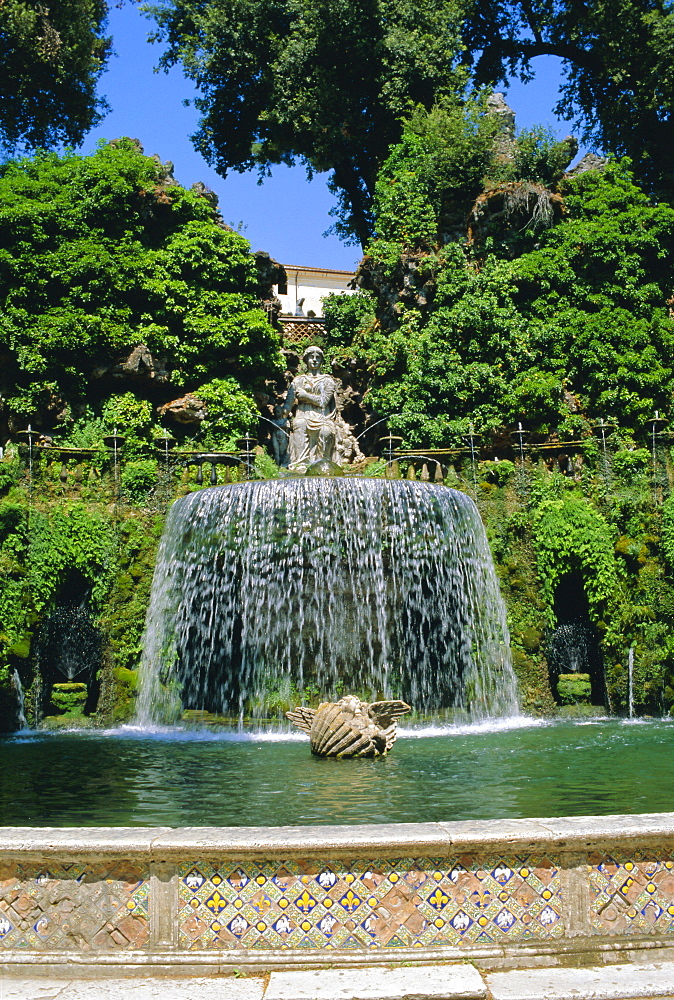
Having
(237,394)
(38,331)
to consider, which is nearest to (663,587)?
(237,394)

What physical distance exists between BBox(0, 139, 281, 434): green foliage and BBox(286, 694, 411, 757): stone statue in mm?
11656

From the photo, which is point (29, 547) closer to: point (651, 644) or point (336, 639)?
point (336, 639)

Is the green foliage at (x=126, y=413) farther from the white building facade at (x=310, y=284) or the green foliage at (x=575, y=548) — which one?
the white building facade at (x=310, y=284)

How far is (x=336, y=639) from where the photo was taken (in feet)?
35.5

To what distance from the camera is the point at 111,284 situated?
60.7ft

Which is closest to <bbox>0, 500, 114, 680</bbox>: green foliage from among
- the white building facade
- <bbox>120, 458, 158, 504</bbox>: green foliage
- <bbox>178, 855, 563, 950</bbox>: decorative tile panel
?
<bbox>120, 458, 158, 504</bbox>: green foliage

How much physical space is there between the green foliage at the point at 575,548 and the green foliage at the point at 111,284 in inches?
325

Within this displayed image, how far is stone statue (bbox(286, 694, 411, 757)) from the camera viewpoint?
24.2ft

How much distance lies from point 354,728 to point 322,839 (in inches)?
168

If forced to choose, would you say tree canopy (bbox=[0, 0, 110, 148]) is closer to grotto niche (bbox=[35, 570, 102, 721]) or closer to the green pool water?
grotto niche (bbox=[35, 570, 102, 721])

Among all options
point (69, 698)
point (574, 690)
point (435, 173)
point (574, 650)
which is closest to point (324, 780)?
point (69, 698)

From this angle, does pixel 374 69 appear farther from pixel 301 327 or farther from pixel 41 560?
pixel 41 560

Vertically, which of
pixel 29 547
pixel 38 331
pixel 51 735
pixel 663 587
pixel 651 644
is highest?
pixel 38 331

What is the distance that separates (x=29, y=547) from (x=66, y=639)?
4.94ft
